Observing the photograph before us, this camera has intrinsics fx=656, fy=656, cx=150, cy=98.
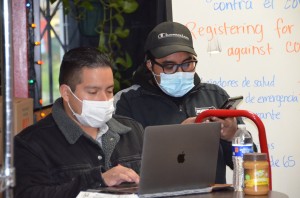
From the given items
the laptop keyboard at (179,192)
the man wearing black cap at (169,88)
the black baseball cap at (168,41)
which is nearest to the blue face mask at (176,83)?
the man wearing black cap at (169,88)

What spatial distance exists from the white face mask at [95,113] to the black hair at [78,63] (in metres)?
0.07

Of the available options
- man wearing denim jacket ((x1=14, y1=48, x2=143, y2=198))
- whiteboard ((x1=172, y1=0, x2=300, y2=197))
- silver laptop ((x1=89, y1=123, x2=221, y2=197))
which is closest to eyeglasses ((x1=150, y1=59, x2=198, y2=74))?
man wearing denim jacket ((x1=14, y1=48, x2=143, y2=198))

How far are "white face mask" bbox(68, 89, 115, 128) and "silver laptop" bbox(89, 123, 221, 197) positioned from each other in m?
0.37

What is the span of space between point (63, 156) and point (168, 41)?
0.83 metres

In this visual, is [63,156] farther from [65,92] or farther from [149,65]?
[149,65]

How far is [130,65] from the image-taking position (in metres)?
4.85

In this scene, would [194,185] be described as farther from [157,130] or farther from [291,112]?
[291,112]

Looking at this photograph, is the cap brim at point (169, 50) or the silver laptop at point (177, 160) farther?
the cap brim at point (169, 50)

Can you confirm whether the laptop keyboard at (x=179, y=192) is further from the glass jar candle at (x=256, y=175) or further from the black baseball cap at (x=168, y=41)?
the black baseball cap at (x=168, y=41)

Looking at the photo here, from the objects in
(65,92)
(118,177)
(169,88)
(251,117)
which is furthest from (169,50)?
(118,177)

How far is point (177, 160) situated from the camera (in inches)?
85.8

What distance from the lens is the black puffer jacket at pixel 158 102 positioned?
118 inches

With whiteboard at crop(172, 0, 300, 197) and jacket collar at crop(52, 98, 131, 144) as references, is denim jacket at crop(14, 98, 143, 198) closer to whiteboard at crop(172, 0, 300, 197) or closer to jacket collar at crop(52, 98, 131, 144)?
jacket collar at crop(52, 98, 131, 144)

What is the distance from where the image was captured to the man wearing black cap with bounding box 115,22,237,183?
2.97 meters
